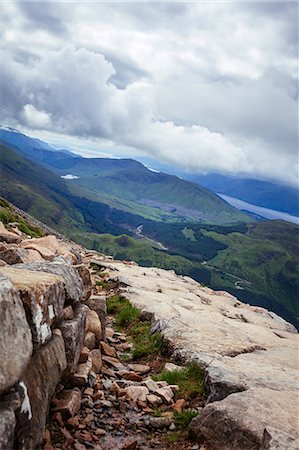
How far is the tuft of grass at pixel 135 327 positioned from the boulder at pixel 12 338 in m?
10.5

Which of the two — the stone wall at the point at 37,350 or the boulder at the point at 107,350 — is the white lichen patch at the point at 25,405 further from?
the boulder at the point at 107,350

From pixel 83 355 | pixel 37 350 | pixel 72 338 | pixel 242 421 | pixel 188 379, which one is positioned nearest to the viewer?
pixel 37 350

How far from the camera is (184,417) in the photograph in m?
11.5

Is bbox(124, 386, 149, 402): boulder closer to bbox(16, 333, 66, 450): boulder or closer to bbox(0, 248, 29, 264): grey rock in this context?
bbox(16, 333, 66, 450): boulder

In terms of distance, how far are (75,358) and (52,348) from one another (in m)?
2.22

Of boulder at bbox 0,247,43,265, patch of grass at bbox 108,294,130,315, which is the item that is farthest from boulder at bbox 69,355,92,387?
patch of grass at bbox 108,294,130,315

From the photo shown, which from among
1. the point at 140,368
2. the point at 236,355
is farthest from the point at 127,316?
the point at 236,355

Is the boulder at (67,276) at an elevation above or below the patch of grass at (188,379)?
above

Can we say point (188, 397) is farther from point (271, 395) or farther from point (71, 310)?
point (71, 310)

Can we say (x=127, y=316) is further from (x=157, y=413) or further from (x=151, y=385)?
(x=157, y=413)

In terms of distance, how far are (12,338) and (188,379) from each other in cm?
891

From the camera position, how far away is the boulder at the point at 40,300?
8734 mm

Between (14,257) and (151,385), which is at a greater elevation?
(14,257)

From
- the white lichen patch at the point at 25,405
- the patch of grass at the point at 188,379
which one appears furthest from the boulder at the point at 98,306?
the white lichen patch at the point at 25,405
